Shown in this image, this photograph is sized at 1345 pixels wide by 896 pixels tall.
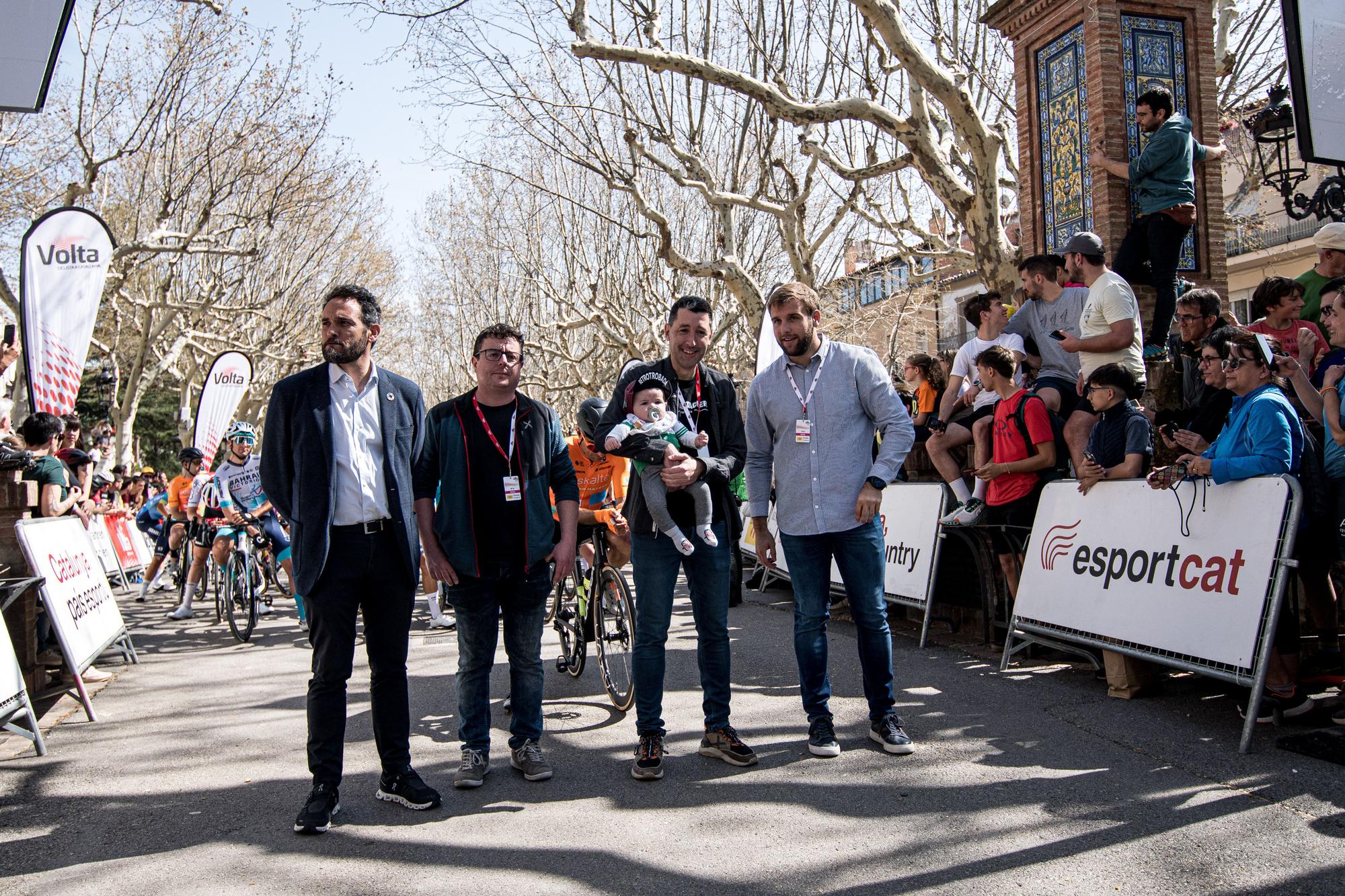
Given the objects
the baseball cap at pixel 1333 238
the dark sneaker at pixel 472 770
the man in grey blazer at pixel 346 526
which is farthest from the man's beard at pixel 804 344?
the baseball cap at pixel 1333 238

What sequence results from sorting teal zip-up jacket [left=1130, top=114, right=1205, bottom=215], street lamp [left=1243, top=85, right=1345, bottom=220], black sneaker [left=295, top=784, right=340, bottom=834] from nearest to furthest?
1. black sneaker [left=295, top=784, right=340, bottom=834]
2. teal zip-up jacket [left=1130, top=114, right=1205, bottom=215]
3. street lamp [left=1243, top=85, right=1345, bottom=220]

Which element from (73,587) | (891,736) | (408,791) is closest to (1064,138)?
(891,736)

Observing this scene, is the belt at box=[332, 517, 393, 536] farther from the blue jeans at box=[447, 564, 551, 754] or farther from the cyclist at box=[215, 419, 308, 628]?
the cyclist at box=[215, 419, 308, 628]

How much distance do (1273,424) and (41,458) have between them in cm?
917

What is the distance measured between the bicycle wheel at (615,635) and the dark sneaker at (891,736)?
1549 millimetres

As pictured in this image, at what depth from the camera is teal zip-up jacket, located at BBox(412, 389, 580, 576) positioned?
469 centimetres

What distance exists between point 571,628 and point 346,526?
2842 millimetres

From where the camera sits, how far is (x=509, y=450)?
4855mm

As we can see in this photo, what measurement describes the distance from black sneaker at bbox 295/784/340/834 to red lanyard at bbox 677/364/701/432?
2.26 metres

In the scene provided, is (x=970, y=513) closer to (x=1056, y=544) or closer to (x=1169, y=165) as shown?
(x=1056, y=544)

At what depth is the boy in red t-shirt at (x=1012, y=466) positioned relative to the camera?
6.77 metres

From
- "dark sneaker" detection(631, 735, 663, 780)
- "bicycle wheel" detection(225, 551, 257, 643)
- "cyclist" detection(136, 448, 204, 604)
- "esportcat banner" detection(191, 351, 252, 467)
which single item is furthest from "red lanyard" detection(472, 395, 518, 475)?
"esportcat banner" detection(191, 351, 252, 467)

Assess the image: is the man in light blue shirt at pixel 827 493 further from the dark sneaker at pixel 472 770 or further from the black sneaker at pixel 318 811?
the black sneaker at pixel 318 811

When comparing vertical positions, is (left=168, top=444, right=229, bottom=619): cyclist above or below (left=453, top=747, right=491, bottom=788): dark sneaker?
above
